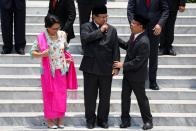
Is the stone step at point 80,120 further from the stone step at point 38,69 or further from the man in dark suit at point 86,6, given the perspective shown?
the man in dark suit at point 86,6

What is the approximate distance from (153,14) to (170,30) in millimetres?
1192

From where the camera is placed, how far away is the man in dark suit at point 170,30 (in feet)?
32.2

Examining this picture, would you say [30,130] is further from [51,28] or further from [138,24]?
[138,24]

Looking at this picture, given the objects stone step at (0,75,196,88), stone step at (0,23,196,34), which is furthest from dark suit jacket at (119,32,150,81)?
stone step at (0,23,196,34)

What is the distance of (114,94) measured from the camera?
8.94 m

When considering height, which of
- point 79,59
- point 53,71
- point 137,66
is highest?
point 137,66

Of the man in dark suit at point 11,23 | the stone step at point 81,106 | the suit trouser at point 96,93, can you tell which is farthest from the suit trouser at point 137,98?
the man in dark suit at point 11,23

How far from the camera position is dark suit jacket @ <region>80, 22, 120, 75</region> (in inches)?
308

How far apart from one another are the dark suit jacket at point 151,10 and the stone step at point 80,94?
1114 millimetres

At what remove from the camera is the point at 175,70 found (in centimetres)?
951

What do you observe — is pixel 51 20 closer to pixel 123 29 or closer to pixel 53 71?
pixel 53 71

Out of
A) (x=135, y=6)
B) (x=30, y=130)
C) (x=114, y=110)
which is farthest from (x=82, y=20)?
(x=30, y=130)

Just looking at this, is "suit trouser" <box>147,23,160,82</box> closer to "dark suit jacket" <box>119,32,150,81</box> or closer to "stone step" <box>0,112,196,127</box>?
"stone step" <box>0,112,196,127</box>

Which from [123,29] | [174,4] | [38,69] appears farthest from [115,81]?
[174,4]
